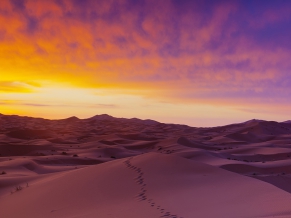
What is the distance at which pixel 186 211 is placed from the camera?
6066mm

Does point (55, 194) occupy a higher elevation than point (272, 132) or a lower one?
lower

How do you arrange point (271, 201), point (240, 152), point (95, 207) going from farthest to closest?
point (240, 152)
point (95, 207)
point (271, 201)

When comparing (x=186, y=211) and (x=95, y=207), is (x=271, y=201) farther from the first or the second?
(x=95, y=207)

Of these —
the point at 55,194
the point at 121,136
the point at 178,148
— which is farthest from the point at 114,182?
the point at 121,136

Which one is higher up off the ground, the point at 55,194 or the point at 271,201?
the point at 271,201

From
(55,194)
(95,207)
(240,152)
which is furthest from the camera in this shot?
(240,152)

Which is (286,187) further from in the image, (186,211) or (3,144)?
(3,144)

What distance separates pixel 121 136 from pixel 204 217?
30.5 meters

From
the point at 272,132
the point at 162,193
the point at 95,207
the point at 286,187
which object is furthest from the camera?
the point at 272,132

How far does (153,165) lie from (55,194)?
314 cm

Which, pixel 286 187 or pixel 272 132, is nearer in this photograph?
pixel 286 187

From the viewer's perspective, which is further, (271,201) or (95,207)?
(95,207)

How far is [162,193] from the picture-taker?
26.0ft

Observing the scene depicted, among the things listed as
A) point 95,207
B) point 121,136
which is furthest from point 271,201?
point 121,136
